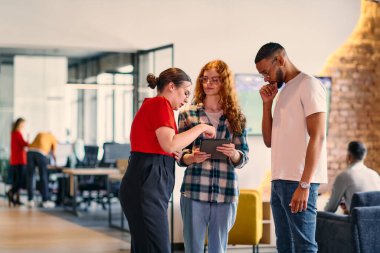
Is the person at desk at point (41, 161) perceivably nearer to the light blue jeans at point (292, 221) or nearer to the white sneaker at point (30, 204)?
the white sneaker at point (30, 204)

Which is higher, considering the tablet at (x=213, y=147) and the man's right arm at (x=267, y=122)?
the man's right arm at (x=267, y=122)

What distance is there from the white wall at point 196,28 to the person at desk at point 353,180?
2395mm

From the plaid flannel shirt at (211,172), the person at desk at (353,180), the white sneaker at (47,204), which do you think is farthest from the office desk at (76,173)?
the plaid flannel shirt at (211,172)

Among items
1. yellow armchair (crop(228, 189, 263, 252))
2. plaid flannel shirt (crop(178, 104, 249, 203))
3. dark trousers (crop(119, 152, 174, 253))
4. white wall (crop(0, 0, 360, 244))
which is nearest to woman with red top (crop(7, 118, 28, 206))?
white wall (crop(0, 0, 360, 244))

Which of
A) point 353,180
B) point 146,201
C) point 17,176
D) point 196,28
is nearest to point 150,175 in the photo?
point 146,201

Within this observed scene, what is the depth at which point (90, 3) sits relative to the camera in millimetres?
9031

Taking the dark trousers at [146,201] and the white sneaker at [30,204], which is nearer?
the dark trousers at [146,201]

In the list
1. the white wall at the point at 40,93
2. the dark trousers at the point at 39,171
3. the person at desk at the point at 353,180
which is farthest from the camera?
the white wall at the point at 40,93

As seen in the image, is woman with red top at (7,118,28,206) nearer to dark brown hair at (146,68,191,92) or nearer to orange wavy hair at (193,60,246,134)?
orange wavy hair at (193,60,246,134)

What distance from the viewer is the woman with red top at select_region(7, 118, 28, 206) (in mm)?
15039

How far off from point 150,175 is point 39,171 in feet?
35.5

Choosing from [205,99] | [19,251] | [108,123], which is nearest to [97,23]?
[19,251]

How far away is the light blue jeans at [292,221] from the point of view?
3863mm

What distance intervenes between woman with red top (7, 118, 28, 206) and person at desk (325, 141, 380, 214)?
9.28 meters
